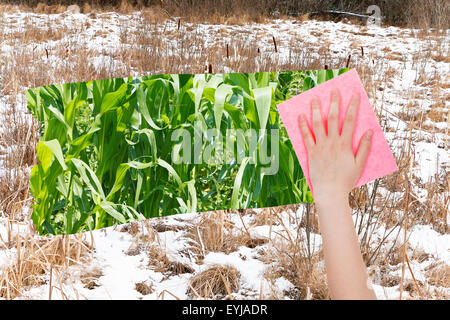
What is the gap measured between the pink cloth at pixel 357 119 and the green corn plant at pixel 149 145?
0.21 meters

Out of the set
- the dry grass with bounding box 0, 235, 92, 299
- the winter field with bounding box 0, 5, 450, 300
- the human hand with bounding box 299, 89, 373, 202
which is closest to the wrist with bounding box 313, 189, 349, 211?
the human hand with bounding box 299, 89, 373, 202

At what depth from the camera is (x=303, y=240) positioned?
85cm

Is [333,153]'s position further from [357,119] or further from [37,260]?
[37,260]

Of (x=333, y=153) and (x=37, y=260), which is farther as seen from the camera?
(x=37, y=260)

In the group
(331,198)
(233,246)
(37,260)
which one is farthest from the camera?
(233,246)

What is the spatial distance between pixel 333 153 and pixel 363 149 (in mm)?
47

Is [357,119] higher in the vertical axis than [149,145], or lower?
higher

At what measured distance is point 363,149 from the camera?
0.48 metres

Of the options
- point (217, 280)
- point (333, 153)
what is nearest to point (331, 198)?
point (333, 153)

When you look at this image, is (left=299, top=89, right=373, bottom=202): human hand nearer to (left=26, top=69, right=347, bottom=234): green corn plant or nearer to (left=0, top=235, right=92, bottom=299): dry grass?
(left=26, top=69, right=347, bottom=234): green corn plant

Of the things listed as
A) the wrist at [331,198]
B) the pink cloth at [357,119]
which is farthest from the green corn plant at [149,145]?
the wrist at [331,198]

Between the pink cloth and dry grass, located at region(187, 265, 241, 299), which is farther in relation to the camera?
dry grass, located at region(187, 265, 241, 299)

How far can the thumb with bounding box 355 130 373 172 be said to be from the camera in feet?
1.56

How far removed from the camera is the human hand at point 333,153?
1.47ft
